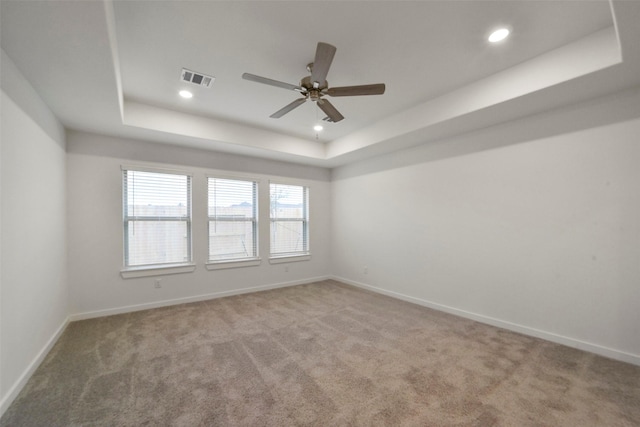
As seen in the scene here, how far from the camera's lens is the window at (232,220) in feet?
15.4

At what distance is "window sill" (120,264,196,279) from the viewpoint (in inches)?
153

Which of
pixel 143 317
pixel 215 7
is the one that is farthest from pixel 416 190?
pixel 143 317

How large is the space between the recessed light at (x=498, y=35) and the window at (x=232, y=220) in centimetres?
403

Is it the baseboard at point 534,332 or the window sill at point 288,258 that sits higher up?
the window sill at point 288,258

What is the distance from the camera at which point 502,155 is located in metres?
3.38

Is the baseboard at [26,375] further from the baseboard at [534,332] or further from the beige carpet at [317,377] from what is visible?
the baseboard at [534,332]

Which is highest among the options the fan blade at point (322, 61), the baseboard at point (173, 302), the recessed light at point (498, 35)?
the recessed light at point (498, 35)

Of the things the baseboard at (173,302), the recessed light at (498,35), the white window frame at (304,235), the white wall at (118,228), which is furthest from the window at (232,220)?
the recessed light at (498,35)

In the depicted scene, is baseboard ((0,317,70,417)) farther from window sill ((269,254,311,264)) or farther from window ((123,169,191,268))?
window sill ((269,254,311,264))

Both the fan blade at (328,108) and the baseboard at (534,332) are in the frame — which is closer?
the baseboard at (534,332)

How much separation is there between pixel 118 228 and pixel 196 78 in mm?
2489

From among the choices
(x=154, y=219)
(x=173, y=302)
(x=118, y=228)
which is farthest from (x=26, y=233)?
(x=173, y=302)

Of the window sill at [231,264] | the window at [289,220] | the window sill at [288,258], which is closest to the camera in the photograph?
the window sill at [231,264]

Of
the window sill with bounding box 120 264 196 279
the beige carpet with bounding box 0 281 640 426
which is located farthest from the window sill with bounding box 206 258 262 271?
the beige carpet with bounding box 0 281 640 426
